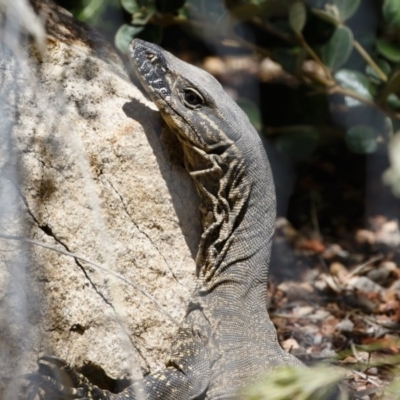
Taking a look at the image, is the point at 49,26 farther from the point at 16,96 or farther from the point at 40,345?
the point at 40,345

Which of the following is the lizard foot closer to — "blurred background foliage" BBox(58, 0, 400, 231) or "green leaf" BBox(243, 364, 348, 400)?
"green leaf" BBox(243, 364, 348, 400)

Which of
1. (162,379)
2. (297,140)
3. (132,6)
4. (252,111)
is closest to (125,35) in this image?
(132,6)

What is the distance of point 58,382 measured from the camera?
3385mm

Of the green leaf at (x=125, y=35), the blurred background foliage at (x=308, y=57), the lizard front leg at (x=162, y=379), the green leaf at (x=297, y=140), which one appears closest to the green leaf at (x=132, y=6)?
the blurred background foliage at (x=308, y=57)

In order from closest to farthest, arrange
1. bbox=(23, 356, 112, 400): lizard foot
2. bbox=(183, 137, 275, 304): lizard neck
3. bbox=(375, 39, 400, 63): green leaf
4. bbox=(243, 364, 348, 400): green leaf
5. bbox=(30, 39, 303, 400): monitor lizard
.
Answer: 1. bbox=(243, 364, 348, 400): green leaf
2. bbox=(23, 356, 112, 400): lizard foot
3. bbox=(30, 39, 303, 400): monitor lizard
4. bbox=(183, 137, 275, 304): lizard neck
5. bbox=(375, 39, 400, 63): green leaf

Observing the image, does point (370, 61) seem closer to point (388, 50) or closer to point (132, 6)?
point (388, 50)

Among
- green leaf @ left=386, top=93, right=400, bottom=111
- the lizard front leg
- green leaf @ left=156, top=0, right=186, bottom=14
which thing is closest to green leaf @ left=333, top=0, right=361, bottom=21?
green leaf @ left=386, top=93, right=400, bottom=111

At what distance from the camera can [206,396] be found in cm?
374

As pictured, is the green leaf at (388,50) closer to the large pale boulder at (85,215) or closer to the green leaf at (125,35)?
the green leaf at (125,35)

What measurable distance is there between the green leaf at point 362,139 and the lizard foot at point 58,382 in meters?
3.51

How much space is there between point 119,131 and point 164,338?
1.17m

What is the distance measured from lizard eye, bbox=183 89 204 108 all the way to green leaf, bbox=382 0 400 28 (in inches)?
88.7

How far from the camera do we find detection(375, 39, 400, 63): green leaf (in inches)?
234

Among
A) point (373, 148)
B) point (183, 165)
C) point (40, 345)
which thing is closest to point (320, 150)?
point (373, 148)
